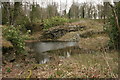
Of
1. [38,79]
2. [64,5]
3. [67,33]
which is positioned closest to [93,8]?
[64,5]

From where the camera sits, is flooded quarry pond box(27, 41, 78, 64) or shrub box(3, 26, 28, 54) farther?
flooded quarry pond box(27, 41, 78, 64)

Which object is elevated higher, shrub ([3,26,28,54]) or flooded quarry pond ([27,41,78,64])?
shrub ([3,26,28,54])

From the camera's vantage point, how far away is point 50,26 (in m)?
32.9

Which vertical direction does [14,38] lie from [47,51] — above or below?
above

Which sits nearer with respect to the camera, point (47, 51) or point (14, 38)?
point (14, 38)

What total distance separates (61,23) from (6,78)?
92.8 feet

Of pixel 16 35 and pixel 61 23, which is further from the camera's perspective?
pixel 61 23

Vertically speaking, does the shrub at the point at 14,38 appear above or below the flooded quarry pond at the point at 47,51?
above

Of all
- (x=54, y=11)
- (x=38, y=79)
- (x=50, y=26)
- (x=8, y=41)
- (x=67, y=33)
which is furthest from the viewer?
(x=54, y=11)

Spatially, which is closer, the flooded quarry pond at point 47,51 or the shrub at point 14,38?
the shrub at point 14,38

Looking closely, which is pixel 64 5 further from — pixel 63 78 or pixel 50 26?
pixel 63 78

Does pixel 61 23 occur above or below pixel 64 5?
below

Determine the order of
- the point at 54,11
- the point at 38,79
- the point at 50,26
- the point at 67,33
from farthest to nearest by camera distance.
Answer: the point at 54,11 < the point at 50,26 < the point at 67,33 < the point at 38,79

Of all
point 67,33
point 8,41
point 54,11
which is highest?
point 54,11
